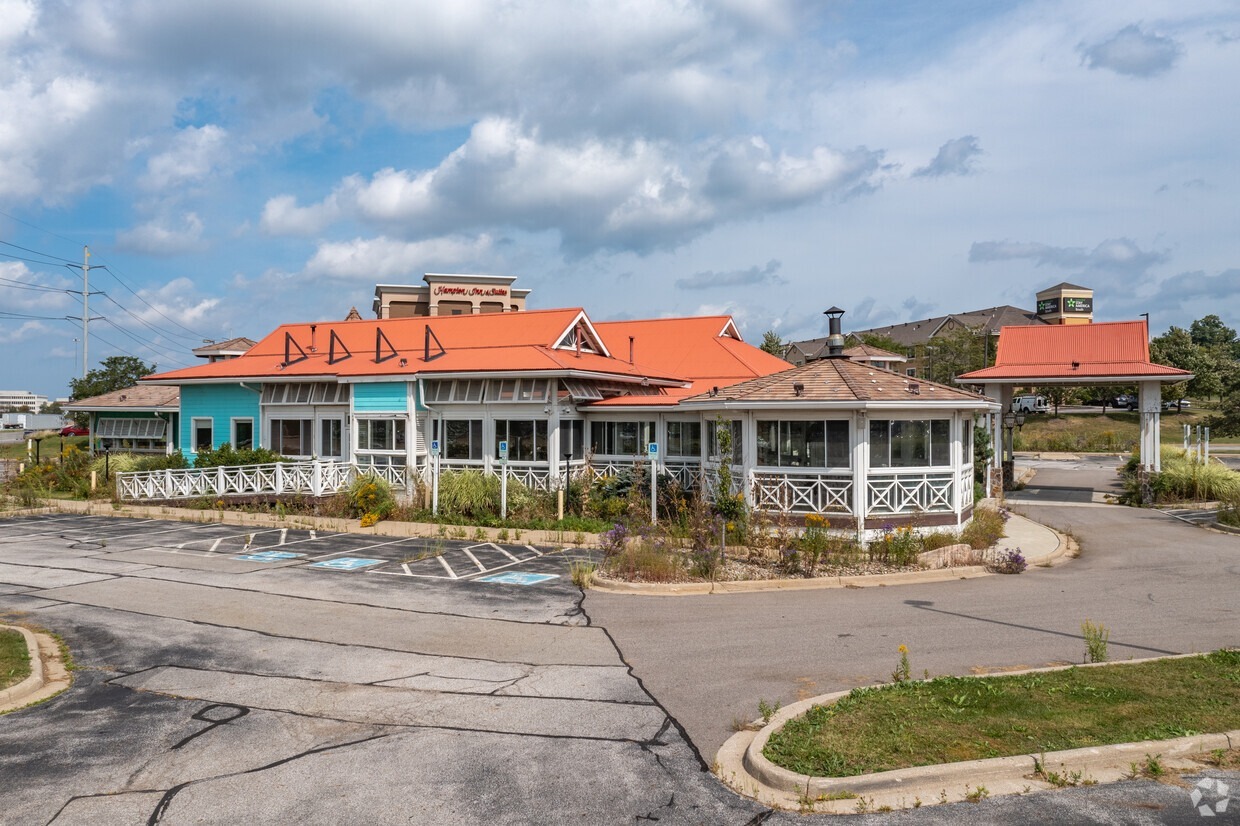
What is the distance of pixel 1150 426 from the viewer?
28.6 m

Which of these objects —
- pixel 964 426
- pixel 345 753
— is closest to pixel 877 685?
pixel 345 753

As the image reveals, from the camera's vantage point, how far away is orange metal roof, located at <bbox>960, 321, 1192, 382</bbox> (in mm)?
30250

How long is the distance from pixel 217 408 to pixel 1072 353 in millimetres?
32384

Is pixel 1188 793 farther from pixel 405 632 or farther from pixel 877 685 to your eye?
pixel 405 632

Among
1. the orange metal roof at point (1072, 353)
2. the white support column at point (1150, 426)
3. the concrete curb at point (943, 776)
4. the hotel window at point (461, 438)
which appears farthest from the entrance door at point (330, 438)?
the white support column at point (1150, 426)

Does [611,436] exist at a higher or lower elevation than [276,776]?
higher

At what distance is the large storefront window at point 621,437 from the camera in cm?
2403

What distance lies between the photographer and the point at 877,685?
8.65 metres

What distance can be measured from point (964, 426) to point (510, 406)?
12188 mm

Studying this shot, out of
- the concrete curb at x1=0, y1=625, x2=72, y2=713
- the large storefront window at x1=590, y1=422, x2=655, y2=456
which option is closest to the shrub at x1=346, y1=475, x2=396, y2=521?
the large storefront window at x1=590, y1=422, x2=655, y2=456

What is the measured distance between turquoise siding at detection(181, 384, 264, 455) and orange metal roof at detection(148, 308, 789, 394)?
0.62 meters

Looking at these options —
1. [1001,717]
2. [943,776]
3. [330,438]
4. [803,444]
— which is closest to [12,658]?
[943,776]

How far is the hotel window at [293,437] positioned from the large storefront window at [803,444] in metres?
16.8

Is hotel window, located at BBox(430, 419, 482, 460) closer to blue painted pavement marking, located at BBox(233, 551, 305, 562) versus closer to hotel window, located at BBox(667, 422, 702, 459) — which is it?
hotel window, located at BBox(667, 422, 702, 459)
